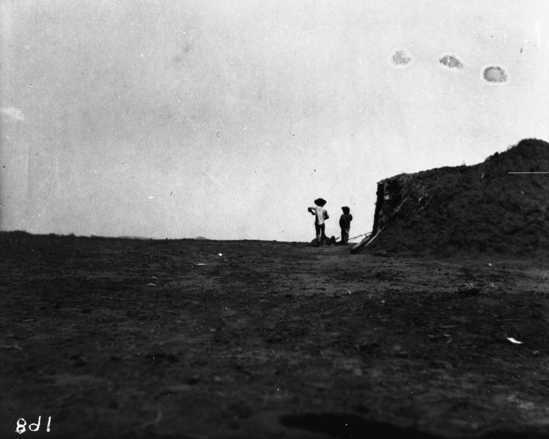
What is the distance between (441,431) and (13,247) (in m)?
10.5

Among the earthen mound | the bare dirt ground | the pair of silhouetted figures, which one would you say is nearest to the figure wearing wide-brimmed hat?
the pair of silhouetted figures

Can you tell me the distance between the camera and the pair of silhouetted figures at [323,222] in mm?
13762

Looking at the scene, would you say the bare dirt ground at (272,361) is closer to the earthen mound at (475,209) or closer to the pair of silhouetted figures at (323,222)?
the earthen mound at (475,209)

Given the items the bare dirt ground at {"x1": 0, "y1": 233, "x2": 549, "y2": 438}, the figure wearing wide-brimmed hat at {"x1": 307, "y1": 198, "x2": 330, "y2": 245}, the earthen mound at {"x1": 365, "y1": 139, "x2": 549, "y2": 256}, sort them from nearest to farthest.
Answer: the bare dirt ground at {"x1": 0, "y1": 233, "x2": 549, "y2": 438}, the earthen mound at {"x1": 365, "y1": 139, "x2": 549, "y2": 256}, the figure wearing wide-brimmed hat at {"x1": 307, "y1": 198, "x2": 330, "y2": 245}

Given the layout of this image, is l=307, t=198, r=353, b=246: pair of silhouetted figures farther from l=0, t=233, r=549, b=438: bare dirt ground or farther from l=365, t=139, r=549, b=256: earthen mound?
l=0, t=233, r=549, b=438: bare dirt ground

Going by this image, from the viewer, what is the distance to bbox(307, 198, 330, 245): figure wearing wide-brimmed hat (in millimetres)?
13734

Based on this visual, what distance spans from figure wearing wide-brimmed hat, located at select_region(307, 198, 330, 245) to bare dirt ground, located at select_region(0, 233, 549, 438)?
28.3 feet

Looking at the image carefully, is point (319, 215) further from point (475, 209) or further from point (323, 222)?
point (475, 209)

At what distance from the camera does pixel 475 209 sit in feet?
32.5

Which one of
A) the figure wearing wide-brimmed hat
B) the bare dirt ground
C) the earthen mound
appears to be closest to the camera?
the bare dirt ground

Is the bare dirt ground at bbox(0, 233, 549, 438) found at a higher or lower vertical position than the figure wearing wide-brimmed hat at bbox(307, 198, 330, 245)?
lower

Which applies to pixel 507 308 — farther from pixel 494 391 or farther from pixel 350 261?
pixel 350 261

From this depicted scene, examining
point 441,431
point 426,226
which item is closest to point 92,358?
point 441,431

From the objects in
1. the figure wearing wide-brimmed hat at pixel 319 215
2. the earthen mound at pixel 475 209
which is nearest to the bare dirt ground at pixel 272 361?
the earthen mound at pixel 475 209
